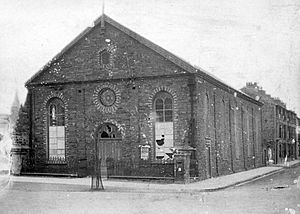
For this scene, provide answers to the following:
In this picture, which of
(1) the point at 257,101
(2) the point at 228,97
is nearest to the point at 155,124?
(2) the point at 228,97

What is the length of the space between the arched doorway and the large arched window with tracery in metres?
1.88

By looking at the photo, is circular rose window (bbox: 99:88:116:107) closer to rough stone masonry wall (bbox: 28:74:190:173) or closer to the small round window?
rough stone masonry wall (bbox: 28:74:190:173)

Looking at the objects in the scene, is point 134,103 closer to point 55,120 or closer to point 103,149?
point 103,149

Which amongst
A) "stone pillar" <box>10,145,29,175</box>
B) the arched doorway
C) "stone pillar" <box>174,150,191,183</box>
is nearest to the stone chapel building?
the arched doorway

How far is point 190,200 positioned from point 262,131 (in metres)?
20.5

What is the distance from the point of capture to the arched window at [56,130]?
Result: 21891 millimetres

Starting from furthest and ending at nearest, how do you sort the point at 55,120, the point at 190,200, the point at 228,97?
the point at 228,97 → the point at 55,120 → the point at 190,200

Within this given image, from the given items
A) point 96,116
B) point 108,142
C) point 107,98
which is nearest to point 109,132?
point 108,142

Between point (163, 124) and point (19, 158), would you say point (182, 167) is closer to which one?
point (163, 124)

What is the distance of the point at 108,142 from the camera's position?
70.8ft

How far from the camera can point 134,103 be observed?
68.3ft

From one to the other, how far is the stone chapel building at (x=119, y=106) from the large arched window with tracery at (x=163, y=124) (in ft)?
0.14

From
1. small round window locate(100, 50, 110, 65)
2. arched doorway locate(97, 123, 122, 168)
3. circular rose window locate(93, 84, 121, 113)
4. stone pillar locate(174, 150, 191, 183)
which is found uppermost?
small round window locate(100, 50, 110, 65)

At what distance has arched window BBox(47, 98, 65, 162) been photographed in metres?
21.9
